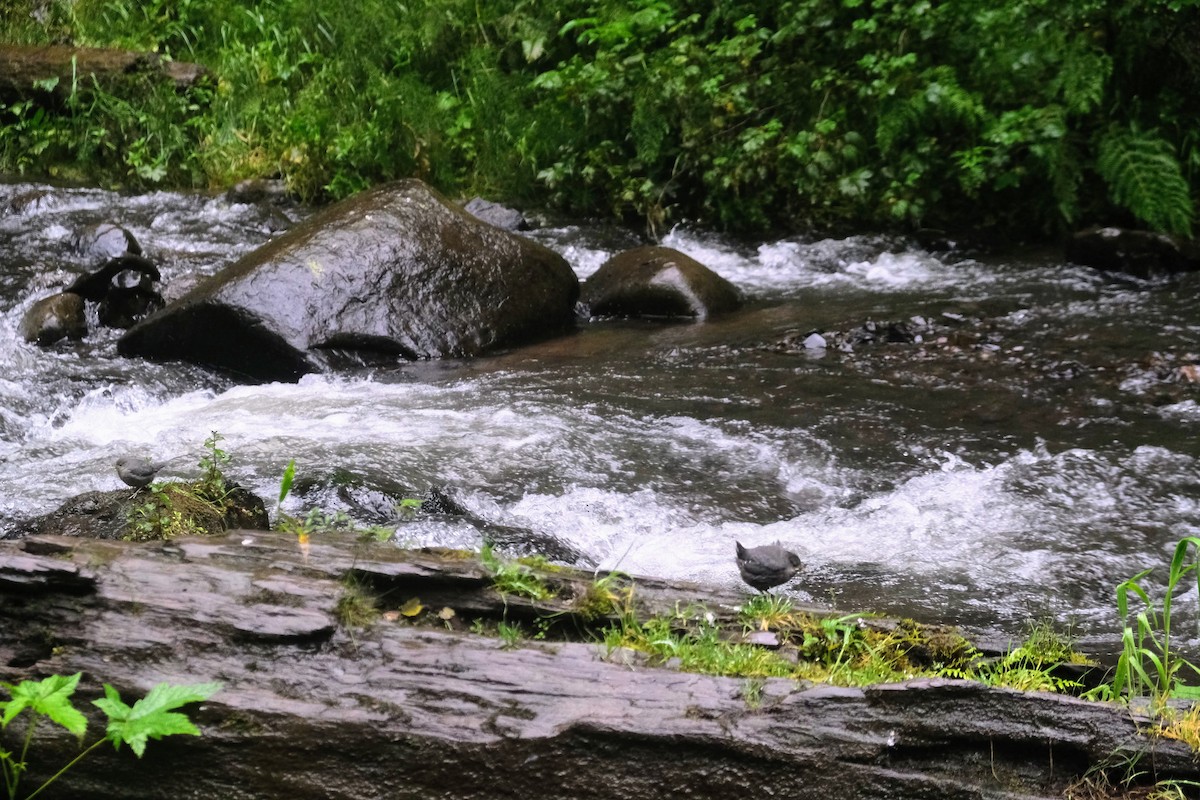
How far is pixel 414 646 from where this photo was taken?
8.00ft

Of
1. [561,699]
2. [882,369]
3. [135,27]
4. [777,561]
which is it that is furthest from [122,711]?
[135,27]

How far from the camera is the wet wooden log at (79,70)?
13297 mm

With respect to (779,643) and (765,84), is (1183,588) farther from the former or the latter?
(765,84)

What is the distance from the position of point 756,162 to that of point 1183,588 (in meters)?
6.56

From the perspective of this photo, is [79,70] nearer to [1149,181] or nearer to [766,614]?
[1149,181]

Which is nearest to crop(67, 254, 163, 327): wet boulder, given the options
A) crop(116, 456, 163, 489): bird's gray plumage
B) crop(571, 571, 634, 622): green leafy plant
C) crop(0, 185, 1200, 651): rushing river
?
crop(0, 185, 1200, 651): rushing river

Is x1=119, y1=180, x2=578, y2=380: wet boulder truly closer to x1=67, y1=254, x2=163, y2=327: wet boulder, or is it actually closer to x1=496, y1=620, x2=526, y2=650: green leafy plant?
x1=67, y1=254, x2=163, y2=327: wet boulder

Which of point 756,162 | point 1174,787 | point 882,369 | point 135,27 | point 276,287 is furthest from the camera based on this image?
point 135,27

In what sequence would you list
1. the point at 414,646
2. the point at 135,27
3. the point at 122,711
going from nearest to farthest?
the point at 122,711 → the point at 414,646 → the point at 135,27

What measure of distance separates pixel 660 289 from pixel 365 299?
89.4 inches

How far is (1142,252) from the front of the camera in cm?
796

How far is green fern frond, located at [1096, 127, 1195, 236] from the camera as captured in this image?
7.91m

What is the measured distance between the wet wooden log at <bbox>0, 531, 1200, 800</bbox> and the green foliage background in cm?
693

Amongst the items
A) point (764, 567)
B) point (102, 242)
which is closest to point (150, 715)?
point (764, 567)
